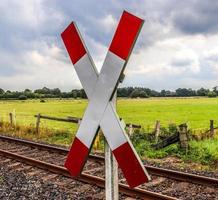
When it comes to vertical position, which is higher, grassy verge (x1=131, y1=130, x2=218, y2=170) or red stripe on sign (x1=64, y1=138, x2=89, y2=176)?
red stripe on sign (x1=64, y1=138, x2=89, y2=176)

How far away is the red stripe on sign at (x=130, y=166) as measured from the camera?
96.3 inches

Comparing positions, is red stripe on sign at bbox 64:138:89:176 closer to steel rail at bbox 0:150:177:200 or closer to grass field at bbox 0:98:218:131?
steel rail at bbox 0:150:177:200

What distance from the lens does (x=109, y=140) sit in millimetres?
2607

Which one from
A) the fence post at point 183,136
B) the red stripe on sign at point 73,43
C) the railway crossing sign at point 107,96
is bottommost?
the fence post at point 183,136

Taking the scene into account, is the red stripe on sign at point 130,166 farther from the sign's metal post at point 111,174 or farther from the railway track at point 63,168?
the railway track at point 63,168

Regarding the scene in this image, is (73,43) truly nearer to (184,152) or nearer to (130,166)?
(130,166)

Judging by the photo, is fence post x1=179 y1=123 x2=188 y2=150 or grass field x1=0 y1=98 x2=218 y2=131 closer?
fence post x1=179 y1=123 x2=188 y2=150

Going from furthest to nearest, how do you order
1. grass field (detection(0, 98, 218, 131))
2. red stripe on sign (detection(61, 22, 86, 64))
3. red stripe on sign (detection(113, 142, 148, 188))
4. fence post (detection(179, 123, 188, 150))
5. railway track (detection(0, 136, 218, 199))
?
1. grass field (detection(0, 98, 218, 131))
2. fence post (detection(179, 123, 188, 150))
3. railway track (detection(0, 136, 218, 199))
4. red stripe on sign (detection(61, 22, 86, 64))
5. red stripe on sign (detection(113, 142, 148, 188))

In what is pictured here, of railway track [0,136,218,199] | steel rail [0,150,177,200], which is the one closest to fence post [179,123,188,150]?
railway track [0,136,218,199]

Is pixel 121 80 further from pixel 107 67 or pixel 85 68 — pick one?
pixel 85 68

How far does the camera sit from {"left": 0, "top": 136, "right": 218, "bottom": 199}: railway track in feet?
22.8

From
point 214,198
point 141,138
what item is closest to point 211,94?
point 141,138

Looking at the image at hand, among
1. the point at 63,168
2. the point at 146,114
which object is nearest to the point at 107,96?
the point at 63,168

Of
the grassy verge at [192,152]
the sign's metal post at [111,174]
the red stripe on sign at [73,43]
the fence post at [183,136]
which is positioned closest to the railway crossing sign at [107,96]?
the red stripe on sign at [73,43]
